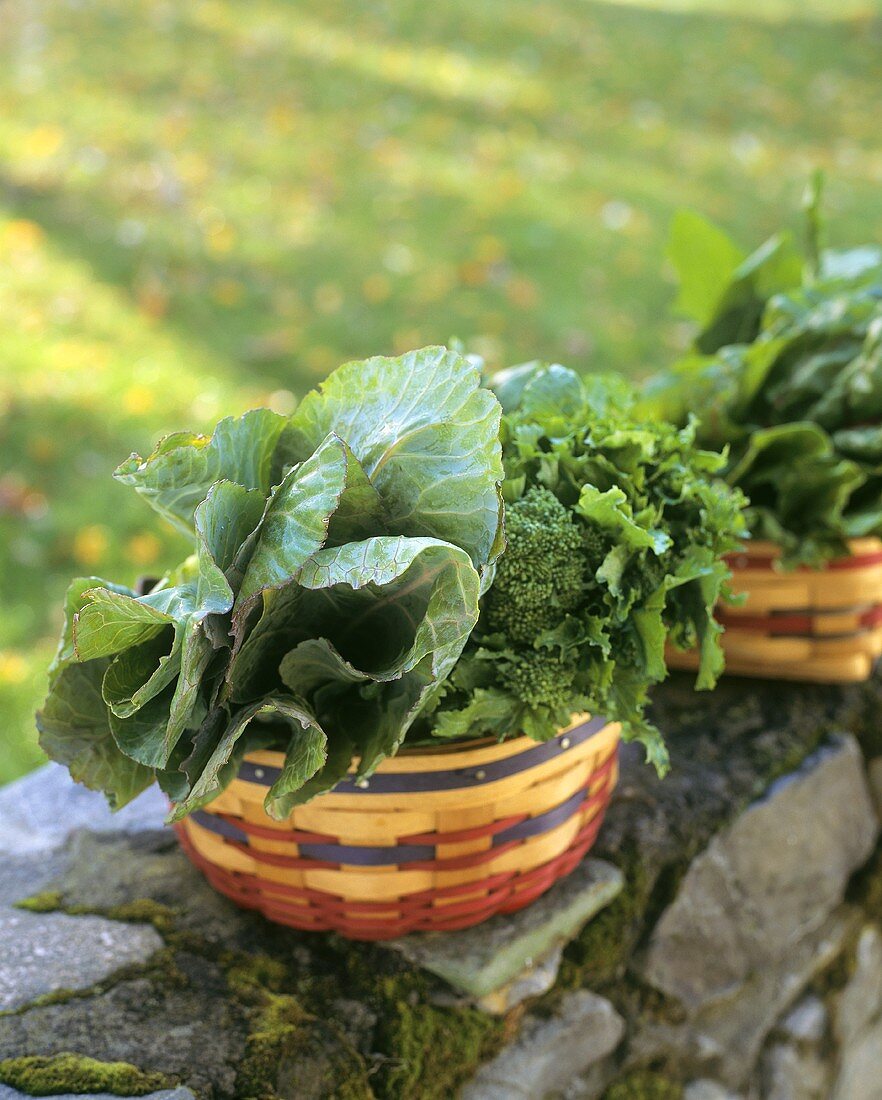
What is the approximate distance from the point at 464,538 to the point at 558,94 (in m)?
6.72

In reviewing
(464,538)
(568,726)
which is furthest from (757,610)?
(464,538)

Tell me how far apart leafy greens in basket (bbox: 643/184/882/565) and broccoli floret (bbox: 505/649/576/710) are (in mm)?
613

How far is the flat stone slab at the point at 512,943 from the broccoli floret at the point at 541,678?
1.36 ft

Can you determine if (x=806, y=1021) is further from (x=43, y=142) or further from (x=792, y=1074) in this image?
(x=43, y=142)

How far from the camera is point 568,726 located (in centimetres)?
134

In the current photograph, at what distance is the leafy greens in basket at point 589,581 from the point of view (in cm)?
129

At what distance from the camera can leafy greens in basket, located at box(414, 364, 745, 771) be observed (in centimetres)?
129

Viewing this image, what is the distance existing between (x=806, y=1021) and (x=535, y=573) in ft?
4.30

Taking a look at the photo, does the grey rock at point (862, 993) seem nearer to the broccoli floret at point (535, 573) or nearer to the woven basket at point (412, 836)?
the woven basket at point (412, 836)

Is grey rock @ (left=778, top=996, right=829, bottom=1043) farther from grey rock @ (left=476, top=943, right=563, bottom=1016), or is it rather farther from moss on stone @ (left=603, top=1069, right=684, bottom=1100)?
grey rock @ (left=476, top=943, right=563, bottom=1016)

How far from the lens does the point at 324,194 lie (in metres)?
5.50

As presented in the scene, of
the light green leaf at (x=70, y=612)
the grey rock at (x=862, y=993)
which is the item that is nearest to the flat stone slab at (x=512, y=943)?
the light green leaf at (x=70, y=612)

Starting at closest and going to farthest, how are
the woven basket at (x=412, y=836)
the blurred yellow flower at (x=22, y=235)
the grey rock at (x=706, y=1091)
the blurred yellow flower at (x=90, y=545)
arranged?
the woven basket at (x=412, y=836), the grey rock at (x=706, y=1091), the blurred yellow flower at (x=90, y=545), the blurred yellow flower at (x=22, y=235)

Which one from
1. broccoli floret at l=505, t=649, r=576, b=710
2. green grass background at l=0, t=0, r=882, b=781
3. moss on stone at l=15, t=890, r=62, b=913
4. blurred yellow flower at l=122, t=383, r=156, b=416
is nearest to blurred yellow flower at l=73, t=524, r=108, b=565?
green grass background at l=0, t=0, r=882, b=781
